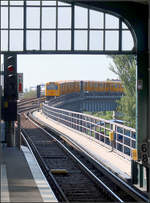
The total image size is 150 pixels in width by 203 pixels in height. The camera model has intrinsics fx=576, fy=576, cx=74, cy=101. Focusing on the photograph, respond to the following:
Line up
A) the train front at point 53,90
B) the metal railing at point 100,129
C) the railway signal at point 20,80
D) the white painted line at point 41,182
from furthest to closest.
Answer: the train front at point 53,90, the railway signal at point 20,80, the metal railing at point 100,129, the white painted line at point 41,182

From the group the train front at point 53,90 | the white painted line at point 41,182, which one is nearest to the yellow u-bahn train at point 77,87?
the train front at point 53,90

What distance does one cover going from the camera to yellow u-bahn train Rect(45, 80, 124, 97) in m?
69.0

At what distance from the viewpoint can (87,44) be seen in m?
20.2

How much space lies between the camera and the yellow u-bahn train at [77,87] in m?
69.0

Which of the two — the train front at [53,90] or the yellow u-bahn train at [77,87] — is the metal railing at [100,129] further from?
the yellow u-bahn train at [77,87]

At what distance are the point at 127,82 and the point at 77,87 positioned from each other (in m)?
14.7

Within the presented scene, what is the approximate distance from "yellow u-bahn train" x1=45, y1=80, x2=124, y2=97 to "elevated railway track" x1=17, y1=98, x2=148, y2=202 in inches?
1609

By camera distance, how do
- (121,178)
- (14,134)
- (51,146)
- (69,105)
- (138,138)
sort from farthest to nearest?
(69,105) → (51,146) → (14,134) → (138,138) → (121,178)

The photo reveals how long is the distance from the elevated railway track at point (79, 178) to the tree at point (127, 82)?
29286 mm

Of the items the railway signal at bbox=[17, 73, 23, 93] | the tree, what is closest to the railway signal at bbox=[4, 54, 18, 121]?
the railway signal at bbox=[17, 73, 23, 93]

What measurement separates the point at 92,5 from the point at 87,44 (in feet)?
4.52

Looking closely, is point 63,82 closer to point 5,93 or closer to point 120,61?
point 120,61

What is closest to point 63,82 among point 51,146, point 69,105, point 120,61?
point 69,105

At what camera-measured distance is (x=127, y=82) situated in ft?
187
